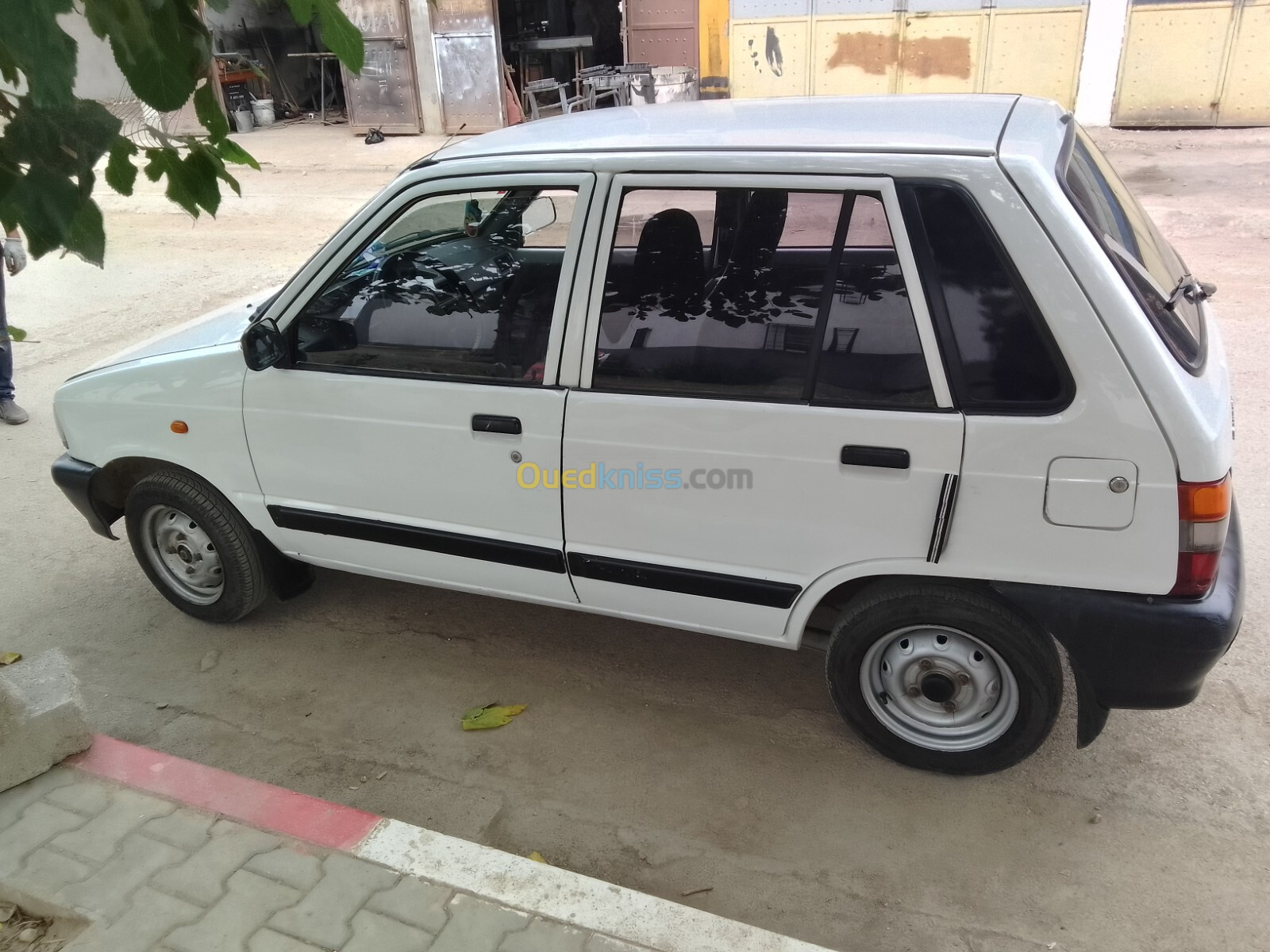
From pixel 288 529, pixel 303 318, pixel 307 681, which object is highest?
pixel 303 318

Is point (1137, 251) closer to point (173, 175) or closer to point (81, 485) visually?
point (173, 175)

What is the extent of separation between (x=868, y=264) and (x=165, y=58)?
5.72 ft

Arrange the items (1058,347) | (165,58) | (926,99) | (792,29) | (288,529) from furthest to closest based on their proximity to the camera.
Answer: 1. (792,29)
2. (288,529)
3. (926,99)
4. (1058,347)
5. (165,58)

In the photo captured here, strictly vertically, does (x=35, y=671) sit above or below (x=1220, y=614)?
below

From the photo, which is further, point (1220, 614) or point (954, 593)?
point (954, 593)

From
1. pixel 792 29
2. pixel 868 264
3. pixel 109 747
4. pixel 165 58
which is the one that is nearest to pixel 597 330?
pixel 868 264

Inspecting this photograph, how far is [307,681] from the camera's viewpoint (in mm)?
3727

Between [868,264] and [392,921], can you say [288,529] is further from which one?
[868,264]

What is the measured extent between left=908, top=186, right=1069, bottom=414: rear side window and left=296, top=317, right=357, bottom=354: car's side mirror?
1.88 metres

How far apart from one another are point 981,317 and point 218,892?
8.48ft

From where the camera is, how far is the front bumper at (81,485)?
12.8 ft

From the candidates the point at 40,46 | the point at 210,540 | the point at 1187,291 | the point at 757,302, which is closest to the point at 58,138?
the point at 40,46

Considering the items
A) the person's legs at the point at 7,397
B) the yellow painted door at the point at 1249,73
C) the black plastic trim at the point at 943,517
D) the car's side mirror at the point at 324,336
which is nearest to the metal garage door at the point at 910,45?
the yellow painted door at the point at 1249,73

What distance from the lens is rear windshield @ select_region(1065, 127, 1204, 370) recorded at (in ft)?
8.21
